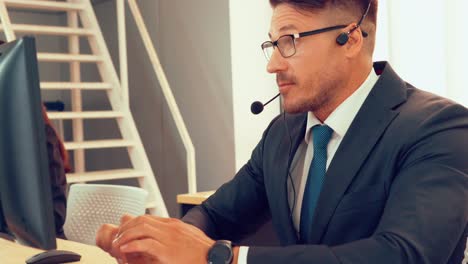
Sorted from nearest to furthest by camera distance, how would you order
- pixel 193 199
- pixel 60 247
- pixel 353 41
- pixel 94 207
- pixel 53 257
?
pixel 353 41, pixel 53 257, pixel 60 247, pixel 94 207, pixel 193 199

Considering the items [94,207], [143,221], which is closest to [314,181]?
[143,221]

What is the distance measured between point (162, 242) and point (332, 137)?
1.89 feet

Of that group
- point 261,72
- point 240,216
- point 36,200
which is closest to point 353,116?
point 240,216

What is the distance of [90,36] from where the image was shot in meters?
4.86

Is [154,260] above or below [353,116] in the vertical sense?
below

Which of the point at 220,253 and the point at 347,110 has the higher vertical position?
the point at 347,110

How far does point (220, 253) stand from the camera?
111cm

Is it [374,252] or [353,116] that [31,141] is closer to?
[374,252]

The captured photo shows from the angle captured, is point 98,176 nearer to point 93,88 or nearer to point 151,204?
point 151,204

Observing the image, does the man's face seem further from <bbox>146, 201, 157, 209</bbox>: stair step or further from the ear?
<bbox>146, 201, 157, 209</bbox>: stair step

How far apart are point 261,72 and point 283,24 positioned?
2.95m

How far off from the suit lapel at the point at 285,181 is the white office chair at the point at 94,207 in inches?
35.3

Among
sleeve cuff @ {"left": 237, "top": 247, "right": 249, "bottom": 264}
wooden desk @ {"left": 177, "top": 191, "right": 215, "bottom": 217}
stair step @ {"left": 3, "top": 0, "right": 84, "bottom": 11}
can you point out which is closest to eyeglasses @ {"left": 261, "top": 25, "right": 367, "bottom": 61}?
sleeve cuff @ {"left": 237, "top": 247, "right": 249, "bottom": 264}

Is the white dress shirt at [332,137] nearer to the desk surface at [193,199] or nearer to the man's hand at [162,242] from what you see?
the man's hand at [162,242]
